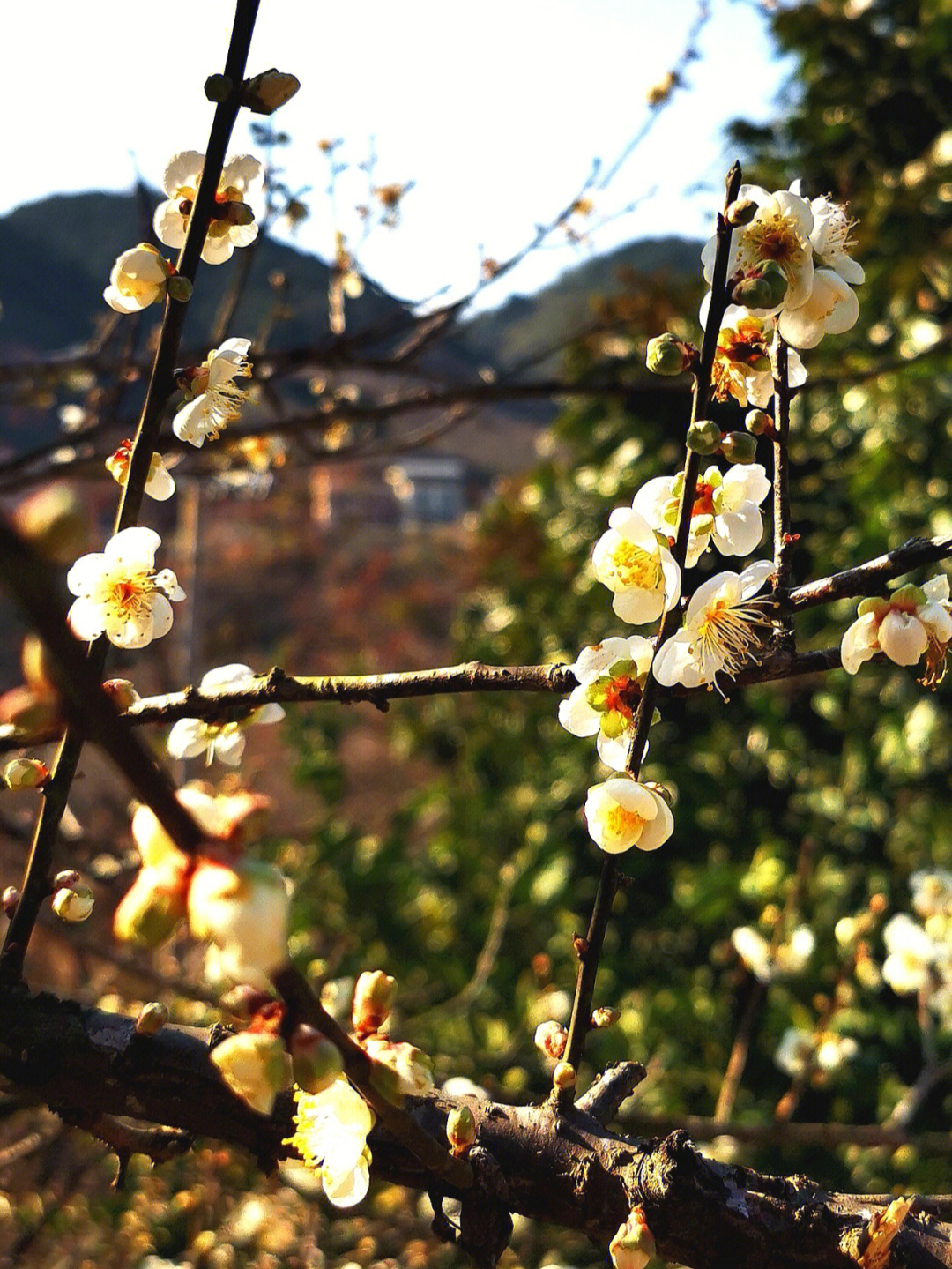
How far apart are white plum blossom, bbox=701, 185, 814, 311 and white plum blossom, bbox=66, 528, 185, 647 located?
1.42 ft

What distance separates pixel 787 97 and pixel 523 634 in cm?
167

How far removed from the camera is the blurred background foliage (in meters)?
2.21

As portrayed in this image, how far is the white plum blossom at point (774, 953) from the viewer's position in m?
2.01

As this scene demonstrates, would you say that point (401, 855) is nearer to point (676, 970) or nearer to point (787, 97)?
point (676, 970)

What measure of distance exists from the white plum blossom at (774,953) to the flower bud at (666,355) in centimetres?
160

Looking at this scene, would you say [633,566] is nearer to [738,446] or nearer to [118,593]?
[738,446]

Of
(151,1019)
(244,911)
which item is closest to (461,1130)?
(151,1019)

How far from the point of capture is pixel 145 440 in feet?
2.23

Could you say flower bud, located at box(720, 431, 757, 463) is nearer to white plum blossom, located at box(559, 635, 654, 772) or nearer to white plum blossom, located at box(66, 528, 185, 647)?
white plum blossom, located at box(559, 635, 654, 772)

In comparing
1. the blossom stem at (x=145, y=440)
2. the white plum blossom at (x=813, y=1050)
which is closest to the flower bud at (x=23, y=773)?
the blossom stem at (x=145, y=440)

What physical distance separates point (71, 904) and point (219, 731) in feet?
0.51

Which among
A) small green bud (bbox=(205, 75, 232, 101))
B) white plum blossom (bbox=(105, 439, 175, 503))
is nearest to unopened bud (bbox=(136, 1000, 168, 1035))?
white plum blossom (bbox=(105, 439, 175, 503))

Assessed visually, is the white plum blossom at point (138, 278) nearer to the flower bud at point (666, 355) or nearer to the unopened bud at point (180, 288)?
the unopened bud at point (180, 288)

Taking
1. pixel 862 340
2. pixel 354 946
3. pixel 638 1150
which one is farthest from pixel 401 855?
pixel 638 1150
